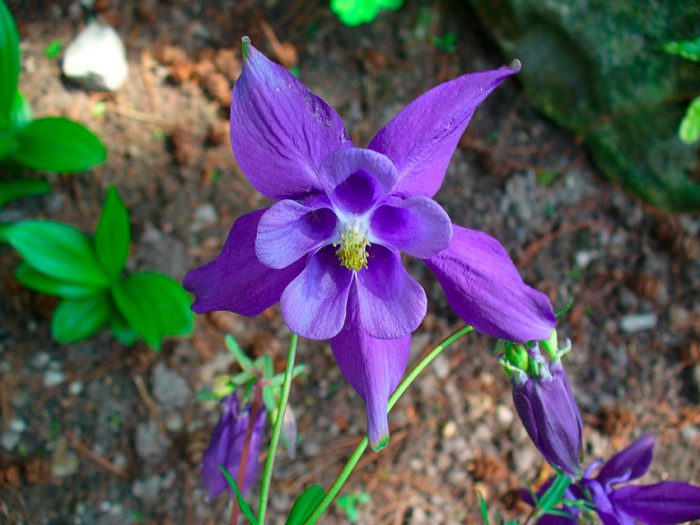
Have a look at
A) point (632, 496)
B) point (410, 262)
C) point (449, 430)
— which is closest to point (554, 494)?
point (632, 496)

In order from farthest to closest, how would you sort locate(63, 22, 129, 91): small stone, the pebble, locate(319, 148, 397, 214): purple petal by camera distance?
the pebble
locate(63, 22, 129, 91): small stone
locate(319, 148, 397, 214): purple petal

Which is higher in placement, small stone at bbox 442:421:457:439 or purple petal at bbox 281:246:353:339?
purple petal at bbox 281:246:353:339

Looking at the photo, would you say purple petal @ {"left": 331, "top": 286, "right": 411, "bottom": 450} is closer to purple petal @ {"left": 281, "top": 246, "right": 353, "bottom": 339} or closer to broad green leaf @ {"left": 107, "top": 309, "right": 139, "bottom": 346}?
purple petal @ {"left": 281, "top": 246, "right": 353, "bottom": 339}

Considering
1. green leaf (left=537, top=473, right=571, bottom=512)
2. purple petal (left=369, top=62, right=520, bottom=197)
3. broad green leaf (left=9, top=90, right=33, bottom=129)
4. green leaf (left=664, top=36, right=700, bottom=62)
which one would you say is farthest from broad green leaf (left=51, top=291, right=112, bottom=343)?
green leaf (left=664, top=36, right=700, bottom=62)

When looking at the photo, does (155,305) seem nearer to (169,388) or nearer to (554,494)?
(169,388)

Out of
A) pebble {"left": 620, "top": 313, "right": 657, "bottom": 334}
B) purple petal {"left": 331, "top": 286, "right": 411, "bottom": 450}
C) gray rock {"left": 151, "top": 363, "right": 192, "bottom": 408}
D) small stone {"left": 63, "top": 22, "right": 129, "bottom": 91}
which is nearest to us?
purple petal {"left": 331, "top": 286, "right": 411, "bottom": 450}

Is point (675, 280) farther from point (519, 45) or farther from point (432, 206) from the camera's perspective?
point (432, 206)

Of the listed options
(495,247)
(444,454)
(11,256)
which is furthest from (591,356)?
(11,256)

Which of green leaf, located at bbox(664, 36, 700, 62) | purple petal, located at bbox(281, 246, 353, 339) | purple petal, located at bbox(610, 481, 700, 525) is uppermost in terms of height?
purple petal, located at bbox(281, 246, 353, 339)
